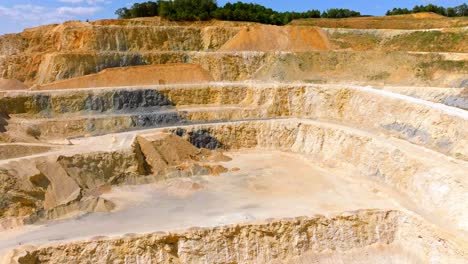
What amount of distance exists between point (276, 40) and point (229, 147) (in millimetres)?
14882

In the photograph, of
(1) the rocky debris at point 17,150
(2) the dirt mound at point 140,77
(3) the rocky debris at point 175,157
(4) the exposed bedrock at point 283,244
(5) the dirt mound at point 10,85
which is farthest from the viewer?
(2) the dirt mound at point 140,77

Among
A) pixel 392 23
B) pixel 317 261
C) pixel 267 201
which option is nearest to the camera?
pixel 317 261

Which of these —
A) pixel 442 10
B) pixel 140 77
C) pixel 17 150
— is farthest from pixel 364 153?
pixel 442 10

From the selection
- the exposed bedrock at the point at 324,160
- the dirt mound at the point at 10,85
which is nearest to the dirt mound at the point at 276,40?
the exposed bedrock at the point at 324,160

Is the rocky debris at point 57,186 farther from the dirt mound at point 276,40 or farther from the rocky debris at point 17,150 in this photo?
the dirt mound at point 276,40

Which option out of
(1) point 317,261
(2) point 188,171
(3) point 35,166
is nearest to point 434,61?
(2) point 188,171

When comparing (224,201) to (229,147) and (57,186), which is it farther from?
(229,147)

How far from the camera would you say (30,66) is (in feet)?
104

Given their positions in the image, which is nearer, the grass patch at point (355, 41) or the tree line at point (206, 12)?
the grass patch at point (355, 41)

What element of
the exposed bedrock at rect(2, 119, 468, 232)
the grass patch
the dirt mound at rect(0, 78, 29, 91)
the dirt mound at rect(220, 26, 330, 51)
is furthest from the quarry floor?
the grass patch

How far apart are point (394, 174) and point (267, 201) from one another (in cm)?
439

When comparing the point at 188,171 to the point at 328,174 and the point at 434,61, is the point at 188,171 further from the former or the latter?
the point at 434,61

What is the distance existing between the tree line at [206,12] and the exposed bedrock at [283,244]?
33254mm

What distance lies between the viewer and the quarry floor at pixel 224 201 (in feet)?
47.1
